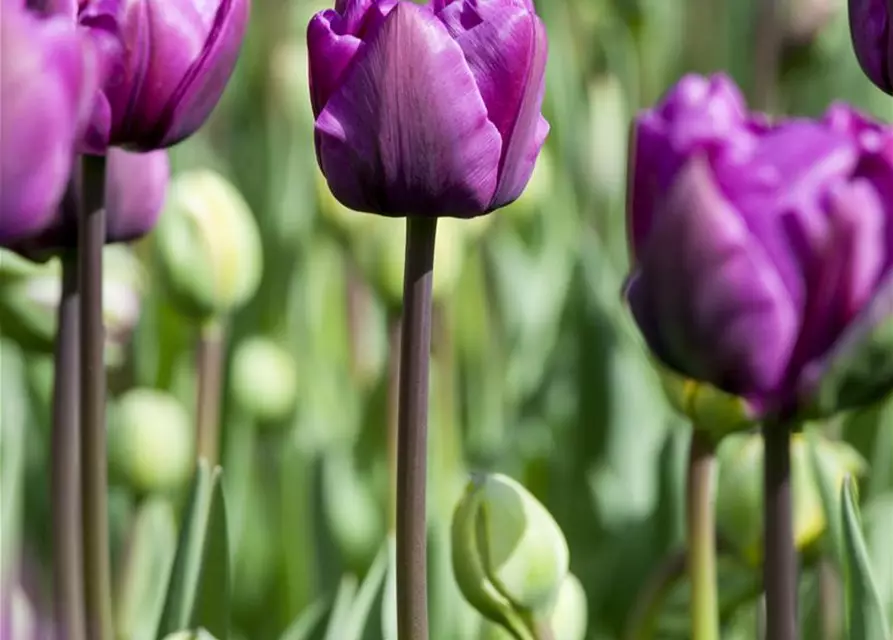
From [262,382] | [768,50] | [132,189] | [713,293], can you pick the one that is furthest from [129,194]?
[768,50]

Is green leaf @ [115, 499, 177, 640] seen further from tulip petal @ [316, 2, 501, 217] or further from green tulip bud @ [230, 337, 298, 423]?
tulip petal @ [316, 2, 501, 217]

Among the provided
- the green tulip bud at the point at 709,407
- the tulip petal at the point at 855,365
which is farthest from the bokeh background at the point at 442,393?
the tulip petal at the point at 855,365

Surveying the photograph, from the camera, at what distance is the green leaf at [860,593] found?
0.48 meters

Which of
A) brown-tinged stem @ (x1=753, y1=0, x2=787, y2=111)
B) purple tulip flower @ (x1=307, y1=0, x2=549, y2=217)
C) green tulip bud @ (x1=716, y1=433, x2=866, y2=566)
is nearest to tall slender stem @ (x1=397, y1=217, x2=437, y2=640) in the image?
purple tulip flower @ (x1=307, y1=0, x2=549, y2=217)

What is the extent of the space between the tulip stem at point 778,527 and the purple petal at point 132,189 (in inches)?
9.7

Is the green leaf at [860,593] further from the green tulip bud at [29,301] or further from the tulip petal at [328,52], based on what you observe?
the green tulip bud at [29,301]

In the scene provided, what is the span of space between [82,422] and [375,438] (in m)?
0.49

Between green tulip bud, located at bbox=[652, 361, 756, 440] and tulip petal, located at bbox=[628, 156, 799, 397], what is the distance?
17 centimetres

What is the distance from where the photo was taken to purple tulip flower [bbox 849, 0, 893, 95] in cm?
44

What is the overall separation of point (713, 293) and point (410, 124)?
93mm

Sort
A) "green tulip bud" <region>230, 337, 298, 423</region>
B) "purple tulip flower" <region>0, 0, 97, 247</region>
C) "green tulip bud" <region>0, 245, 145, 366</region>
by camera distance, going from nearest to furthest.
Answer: "purple tulip flower" <region>0, 0, 97, 247</region>
"green tulip bud" <region>0, 245, 145, 366</region>
"green tulip bud" <region>230, 337, 298, 423</region>

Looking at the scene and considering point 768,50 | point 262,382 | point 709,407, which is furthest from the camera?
point 768,50

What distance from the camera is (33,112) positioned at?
35 centimetres

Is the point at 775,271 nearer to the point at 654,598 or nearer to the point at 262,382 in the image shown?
the point at 654,598
